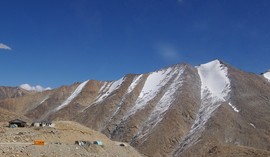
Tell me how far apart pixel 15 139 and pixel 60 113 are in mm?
125278

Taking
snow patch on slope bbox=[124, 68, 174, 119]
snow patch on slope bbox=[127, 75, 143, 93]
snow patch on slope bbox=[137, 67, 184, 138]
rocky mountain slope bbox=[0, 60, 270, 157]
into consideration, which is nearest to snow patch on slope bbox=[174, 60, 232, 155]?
rocky mountain slope bbox=[0, 60, 270, 157]

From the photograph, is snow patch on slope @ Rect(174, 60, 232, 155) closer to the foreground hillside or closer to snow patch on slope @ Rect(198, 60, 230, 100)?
snow patch on slope @ Rect(198, 60, 230, 100)

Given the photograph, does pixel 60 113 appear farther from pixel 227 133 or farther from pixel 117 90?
pixel 227 133

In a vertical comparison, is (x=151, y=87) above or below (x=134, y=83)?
below

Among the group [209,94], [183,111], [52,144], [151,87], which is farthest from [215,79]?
[52,144]

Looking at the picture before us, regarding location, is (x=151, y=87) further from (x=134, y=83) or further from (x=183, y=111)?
(x=183, y=111)

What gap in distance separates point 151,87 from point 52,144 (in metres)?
124

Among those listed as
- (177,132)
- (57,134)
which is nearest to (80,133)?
(57,134)

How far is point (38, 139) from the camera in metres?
61.2

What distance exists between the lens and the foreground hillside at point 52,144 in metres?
53.0

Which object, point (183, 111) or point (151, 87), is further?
point (151, 87)

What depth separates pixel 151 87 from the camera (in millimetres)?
180375

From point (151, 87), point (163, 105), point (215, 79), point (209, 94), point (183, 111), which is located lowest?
point (183, 111)

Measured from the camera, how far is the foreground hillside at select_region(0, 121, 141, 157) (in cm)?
5300
